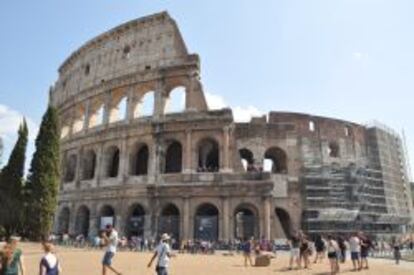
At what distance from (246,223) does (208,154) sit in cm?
627

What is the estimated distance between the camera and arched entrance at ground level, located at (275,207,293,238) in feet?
86.7

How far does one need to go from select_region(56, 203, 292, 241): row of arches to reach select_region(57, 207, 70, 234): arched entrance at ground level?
5.92 feet

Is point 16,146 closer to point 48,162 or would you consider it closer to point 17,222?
point 48,162

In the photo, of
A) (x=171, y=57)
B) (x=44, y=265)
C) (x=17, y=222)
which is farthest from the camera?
(x=171, y=57)

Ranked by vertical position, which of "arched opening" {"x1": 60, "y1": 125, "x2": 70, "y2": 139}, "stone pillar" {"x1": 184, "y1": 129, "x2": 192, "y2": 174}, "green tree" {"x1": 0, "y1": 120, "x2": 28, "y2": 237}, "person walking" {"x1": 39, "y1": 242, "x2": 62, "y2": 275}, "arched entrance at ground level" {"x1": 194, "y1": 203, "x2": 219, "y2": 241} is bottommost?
"person walking" {"x1": 39, "y1": 242, "x2": 62, "y2": 275}

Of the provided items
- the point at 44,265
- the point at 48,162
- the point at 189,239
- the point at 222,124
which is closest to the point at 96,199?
the point at 48,162

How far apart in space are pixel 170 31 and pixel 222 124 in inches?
349

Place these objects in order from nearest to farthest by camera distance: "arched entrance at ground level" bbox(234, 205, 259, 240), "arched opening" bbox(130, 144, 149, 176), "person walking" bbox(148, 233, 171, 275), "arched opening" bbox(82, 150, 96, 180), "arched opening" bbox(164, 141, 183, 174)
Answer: "person walking" bbox(148, 233, 171, 275), "arched entrance at ground level" bbox(234, 205, 259, 240), "arched opening" bbox(164, 141, 183, 174), "arched opening" bbox(130, 144, 149, 176), "arched opening" bbox(82, 150, 96, 180)

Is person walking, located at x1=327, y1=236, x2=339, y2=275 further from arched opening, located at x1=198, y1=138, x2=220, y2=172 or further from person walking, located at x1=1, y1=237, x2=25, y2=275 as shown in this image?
arched opening, located at x1=198, y1=138, x2=220, y2=172

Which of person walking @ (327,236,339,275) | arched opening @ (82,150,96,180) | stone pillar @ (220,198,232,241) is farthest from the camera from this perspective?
arched opening @ (82,150,96,180)

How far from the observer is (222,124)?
2605 centimetres

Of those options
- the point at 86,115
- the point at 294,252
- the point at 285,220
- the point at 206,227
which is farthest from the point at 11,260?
the point at 86,115

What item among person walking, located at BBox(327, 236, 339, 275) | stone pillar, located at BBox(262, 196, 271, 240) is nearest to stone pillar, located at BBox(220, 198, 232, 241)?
stone pillar, located at BBox(262, 196, 271, 240)

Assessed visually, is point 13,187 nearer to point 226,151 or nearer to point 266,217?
point 226,151
